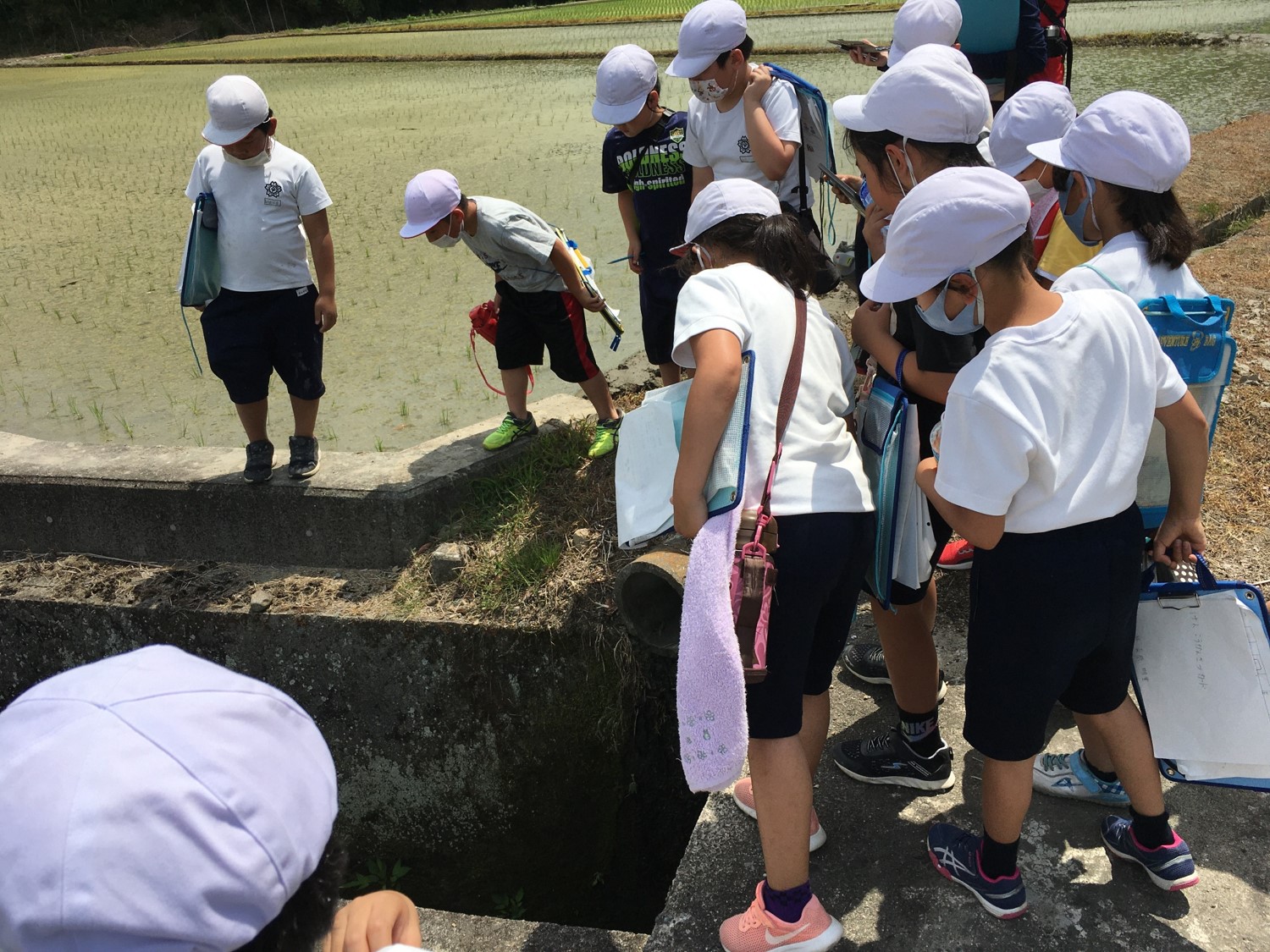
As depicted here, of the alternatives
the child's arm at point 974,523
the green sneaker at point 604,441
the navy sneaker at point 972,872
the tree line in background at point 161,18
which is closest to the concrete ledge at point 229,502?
the green sneaker at point 604,441

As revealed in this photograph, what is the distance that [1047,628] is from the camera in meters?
1.69

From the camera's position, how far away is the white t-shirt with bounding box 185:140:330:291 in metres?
3.25

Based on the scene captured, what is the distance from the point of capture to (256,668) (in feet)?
11.1

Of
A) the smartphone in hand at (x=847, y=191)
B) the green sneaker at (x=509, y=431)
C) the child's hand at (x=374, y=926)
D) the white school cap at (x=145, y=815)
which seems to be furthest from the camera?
the green sneaker at (x=509, y=431)

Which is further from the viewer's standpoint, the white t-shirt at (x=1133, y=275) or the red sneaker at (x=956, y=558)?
the red sneaker at (x=956, y=558)

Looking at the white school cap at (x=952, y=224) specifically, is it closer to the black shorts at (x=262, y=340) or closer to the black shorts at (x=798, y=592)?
the black shorts at (x=798, y=592)

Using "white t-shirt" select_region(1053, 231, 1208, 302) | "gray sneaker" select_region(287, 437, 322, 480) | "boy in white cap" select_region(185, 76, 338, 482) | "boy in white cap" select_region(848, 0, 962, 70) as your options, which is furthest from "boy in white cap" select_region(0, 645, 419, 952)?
"boy in white cap" select_region(848, 0, 962, 70)

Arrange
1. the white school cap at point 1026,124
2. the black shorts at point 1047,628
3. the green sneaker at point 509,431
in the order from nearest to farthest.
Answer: the black shorts at point 1047,628 → the white school cap at point 1026,124 → the green sneaker at point 509,431

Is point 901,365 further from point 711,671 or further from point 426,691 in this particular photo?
point 426,691

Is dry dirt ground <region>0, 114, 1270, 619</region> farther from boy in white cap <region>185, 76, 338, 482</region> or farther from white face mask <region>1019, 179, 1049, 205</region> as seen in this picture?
white face mask <region>1019, 179, 1049, 205</region>

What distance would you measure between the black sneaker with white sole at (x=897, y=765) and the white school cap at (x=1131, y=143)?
3.96 feet

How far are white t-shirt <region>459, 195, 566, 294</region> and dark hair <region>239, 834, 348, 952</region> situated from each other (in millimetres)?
2502

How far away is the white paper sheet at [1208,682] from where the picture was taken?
181cm

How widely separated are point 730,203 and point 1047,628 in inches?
36.4
